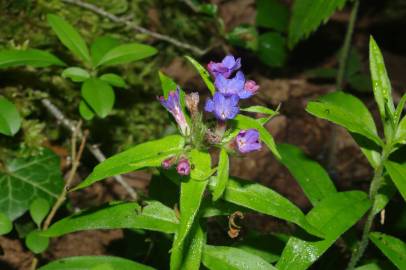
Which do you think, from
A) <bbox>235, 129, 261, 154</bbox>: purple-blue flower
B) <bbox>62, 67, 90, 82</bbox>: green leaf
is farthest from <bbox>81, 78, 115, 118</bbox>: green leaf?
<bbox>235, 129, 261, 154</bbox>: purple-blue flower

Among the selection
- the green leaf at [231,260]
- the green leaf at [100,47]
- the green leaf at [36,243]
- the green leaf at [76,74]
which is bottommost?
the green leaf at [36,243]

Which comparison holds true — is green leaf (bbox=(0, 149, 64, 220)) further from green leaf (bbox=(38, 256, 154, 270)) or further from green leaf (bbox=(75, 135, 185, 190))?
green leaf (bbox=(75, 135, 185, 190))

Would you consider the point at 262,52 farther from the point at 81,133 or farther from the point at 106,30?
the point at 81,133

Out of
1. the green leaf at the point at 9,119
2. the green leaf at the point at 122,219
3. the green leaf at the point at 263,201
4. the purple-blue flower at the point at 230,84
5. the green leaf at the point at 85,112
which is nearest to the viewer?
the purple-blue flower at the point at 230,84

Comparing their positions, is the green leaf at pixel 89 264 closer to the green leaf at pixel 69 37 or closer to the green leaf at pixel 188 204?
the green leaf at pixel 188 204

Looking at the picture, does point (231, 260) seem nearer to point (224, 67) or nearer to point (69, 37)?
point (224, 67)

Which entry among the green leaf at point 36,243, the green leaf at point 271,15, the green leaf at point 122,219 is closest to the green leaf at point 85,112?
the green leaf at point 36,243

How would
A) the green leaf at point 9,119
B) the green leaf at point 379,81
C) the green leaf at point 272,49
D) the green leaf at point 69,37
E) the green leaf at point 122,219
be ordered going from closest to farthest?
the green leaf at point 122,219
the green leaf at point 379,81
the green leaf at point 9,119
the green leaf at point 69,37
the green leaf at point 272,49
